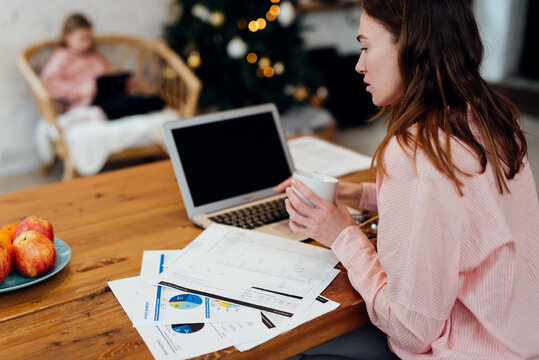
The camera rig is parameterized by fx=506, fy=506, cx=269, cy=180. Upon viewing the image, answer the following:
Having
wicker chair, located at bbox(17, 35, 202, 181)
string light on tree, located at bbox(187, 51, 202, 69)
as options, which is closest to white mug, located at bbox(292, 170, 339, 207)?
wicker chair, located at bbox(17, 35, 202, 181)

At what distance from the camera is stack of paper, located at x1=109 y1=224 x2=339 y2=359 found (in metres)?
0.76

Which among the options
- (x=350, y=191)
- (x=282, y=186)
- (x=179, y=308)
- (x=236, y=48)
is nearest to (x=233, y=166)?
(x=282, y=186)

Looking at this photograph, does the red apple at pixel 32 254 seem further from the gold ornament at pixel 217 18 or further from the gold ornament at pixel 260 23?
the gold ornament at pixel 260 23

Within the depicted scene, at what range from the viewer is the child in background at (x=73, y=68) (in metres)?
3.29

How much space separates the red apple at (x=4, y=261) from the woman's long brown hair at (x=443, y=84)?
2.15ft

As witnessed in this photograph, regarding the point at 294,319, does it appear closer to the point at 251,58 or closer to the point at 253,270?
the point at 253,270

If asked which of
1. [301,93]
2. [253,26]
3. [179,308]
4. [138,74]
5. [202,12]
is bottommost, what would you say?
[301,93]

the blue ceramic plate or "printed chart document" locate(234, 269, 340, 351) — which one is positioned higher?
the blue ceramic plate

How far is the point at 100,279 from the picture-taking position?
36.6 inches

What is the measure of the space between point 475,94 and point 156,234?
699mm

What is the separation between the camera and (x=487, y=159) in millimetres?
821

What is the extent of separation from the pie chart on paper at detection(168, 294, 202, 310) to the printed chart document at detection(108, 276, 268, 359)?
0.15 feet

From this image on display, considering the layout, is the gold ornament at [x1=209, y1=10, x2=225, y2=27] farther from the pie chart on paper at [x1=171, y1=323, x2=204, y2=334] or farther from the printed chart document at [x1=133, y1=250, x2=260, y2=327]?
the pie chart on paper at [x1=171, y1=323, x2=204, y2=334]

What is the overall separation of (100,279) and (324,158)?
2.82 ft
